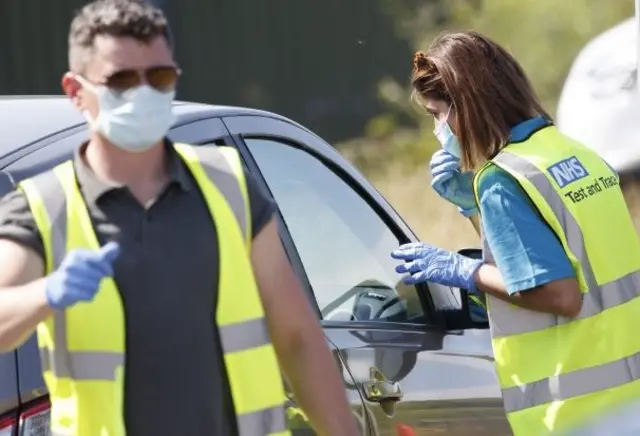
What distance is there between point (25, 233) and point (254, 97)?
10.5 metres

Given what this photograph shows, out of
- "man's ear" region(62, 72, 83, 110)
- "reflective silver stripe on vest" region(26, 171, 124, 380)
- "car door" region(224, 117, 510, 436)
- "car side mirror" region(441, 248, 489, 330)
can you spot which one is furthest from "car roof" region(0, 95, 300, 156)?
"car side mirror" region(441, 248, 489, 330)

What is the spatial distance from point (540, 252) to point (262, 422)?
1111 mm

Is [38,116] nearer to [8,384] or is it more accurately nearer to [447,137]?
[8,384]

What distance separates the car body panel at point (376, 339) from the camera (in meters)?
3.12

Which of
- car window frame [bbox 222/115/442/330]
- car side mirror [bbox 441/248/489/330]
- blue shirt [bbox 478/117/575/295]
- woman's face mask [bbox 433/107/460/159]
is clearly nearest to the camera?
blue shirt [bbox 478/117/575/295]

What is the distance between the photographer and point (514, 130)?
3.72 meters

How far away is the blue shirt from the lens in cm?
355

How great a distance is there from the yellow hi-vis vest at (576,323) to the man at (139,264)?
3.75 feet

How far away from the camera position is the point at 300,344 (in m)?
2.77

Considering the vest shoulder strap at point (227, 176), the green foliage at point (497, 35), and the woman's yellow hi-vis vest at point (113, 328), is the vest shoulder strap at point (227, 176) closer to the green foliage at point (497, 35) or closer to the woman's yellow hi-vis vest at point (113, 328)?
the woman's yellow hi-vis vest at point (113, 328)

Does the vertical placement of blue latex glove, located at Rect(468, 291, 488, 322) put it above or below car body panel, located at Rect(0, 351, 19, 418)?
above

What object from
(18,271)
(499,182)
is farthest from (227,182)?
(499,182)

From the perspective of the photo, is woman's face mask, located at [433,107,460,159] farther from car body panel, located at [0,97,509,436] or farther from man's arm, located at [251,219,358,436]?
man's arm, located at [251,219,358,436]

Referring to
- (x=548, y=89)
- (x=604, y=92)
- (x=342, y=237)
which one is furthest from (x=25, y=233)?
(x=548, y=89)
